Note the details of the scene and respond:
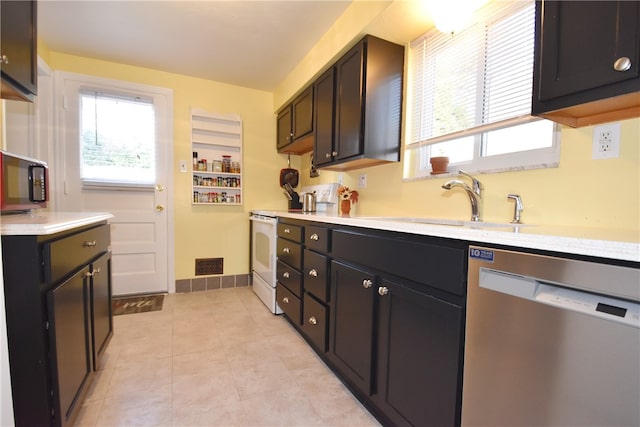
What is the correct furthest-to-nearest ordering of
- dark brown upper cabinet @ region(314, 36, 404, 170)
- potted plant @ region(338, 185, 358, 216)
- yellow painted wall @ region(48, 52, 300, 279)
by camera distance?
1. yellow painted wall @ region(48, 52, 300, 279)
2. potted plant @ region(338, 185, 358, 216)
3. dark brown upper cabinet @ region(314, 36, 404, 170)

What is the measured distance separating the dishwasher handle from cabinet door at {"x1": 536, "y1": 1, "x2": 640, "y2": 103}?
597mm

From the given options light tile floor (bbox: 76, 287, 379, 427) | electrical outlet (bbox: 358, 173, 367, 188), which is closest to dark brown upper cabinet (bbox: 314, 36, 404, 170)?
electrical outlet (bbox: 358, 173, 367, 188)

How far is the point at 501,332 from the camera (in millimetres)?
784

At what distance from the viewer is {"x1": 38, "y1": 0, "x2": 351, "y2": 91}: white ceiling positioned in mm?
1984

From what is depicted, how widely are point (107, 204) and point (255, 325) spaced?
1.93m

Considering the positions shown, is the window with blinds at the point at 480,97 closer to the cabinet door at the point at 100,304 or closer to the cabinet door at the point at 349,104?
the cabinet door at the point at 349,104

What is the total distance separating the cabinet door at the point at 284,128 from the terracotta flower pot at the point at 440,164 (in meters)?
1.74

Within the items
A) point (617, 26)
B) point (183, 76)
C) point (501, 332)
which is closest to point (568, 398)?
point (501, 332)

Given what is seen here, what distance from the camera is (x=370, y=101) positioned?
191cm

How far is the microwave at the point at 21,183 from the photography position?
126 centimetres

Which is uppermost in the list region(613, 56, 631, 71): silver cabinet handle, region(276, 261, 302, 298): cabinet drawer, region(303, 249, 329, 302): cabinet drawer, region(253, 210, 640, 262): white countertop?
region(613, 56, 631, 71): silver cabinet handle

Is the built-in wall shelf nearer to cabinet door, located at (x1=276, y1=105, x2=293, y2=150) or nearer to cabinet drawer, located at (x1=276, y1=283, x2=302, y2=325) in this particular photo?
cabinet door, located at (x1=276, y1=105, x2=293, y2=150)

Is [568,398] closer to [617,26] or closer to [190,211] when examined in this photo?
[617,26]

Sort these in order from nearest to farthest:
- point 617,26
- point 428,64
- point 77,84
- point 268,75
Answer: point 617,26 → point 428,64 → point 77,84 → point 268,75
